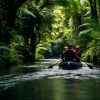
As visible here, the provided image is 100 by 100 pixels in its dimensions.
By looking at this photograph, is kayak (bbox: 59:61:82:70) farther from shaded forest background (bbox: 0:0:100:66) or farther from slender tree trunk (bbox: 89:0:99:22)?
slender tree trunk (bbox: 89:0:99:22)

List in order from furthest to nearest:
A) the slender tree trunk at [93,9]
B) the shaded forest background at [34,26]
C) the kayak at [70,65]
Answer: the slender tree trunk at [93,9], the shaded forest background at [34,26], the kayak at [70,65]

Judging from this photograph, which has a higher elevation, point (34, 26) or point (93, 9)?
point (93, 9)

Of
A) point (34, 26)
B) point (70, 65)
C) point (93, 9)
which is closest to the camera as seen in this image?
point (70, 65)

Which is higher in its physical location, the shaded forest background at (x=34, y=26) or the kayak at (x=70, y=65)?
the shaded forest background at (x=34, y=26)

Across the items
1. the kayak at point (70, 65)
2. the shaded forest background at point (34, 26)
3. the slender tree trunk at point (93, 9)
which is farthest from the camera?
the slender tree trunk at point (93, 9)

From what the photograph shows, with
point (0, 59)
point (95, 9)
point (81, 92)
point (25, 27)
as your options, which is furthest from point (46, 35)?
point (81, 92)

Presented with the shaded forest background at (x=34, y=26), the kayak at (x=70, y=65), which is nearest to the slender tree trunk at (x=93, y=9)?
the shaded forest background at (x=34, y=26)

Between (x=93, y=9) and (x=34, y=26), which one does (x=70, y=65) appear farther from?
(x=34, y=26)

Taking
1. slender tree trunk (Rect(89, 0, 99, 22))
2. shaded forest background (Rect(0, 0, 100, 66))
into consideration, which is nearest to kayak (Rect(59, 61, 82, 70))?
shaded forest background (Rect(0, 0, 100, 66))

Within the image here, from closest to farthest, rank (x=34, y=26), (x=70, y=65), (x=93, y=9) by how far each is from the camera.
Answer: (x=70, y=65) → (x=93, y=9) → (x=34, y=26)

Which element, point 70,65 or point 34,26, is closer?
point 70,65

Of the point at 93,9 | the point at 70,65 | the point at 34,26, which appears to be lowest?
the point at 70,65

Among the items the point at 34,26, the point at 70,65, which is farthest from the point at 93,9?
the point at 70,65

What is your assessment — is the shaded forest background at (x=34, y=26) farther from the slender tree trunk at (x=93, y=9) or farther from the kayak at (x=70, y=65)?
the kayak at (x=70, y=65)
